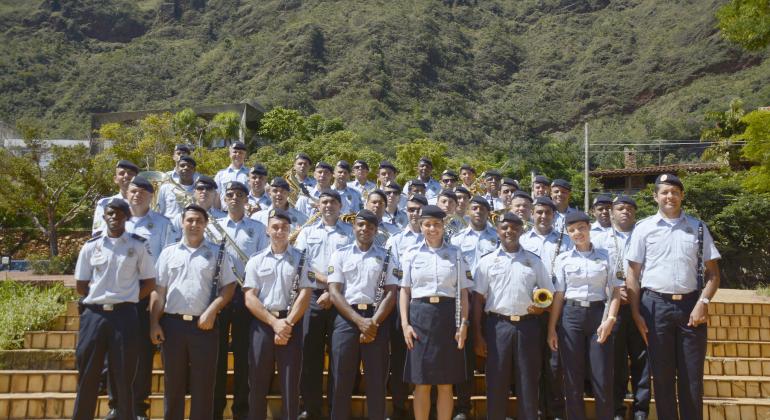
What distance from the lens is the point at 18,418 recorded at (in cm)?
629

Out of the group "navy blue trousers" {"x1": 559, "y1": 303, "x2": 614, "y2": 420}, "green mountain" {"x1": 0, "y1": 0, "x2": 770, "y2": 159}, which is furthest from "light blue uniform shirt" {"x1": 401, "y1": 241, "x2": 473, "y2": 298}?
"green mountain" {"x1": 0, "y1": 0, "x2": 770, "y2": 159}

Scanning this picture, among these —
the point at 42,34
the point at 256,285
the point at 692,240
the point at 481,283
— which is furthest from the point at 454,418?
the point at 42,34

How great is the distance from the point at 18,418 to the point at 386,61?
264 ft

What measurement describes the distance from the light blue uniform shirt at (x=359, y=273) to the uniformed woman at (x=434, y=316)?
24 cm

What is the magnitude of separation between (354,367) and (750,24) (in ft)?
38.5

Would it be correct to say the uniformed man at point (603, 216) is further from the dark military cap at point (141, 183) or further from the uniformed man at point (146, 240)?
the dark military cap at point (141, 183)

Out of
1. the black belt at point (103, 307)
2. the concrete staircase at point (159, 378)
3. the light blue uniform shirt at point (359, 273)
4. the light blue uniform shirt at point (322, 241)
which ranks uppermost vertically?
the light blue uniform shirt at point (322, 241)

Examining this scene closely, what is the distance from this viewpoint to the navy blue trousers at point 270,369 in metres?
5.41

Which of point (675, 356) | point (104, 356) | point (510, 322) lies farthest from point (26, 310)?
point (675, 356)

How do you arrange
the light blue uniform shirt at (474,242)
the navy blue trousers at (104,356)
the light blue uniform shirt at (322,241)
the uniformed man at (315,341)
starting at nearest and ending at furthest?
1. the navy blue trousers at (104,356)
2. the uniformed man at (315,341)
3. the light blue uniform shirt at (322,241)
4. the light blue uniform shirt at (474,242)

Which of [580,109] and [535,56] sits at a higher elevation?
[535,56]

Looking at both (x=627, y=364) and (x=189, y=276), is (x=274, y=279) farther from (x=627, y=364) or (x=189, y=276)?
(x=627, y=364)

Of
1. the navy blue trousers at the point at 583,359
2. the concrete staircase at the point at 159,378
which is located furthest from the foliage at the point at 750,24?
the navy blue trousers at the point at 583,359

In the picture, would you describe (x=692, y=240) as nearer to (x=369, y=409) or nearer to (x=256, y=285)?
(x=369, y=409)
